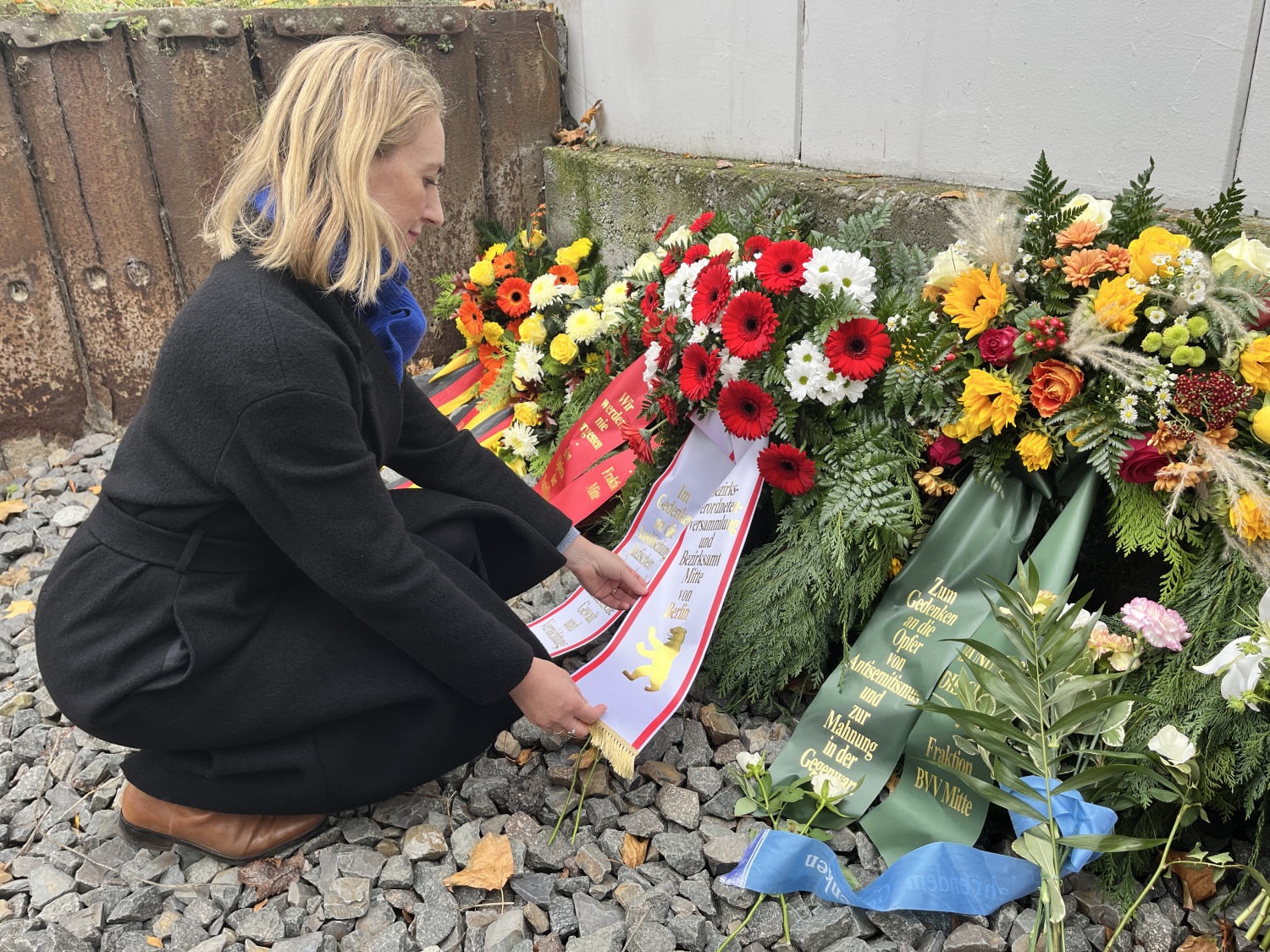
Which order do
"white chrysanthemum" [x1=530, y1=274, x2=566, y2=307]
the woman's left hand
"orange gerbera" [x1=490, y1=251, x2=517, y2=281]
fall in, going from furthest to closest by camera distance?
"orange gerbera" [x1=490, y1=251, x2=517, y2=281] < "white chrysanthemum" [x1=530, y1=274, x2=566, y2=307] < the woman's left hand

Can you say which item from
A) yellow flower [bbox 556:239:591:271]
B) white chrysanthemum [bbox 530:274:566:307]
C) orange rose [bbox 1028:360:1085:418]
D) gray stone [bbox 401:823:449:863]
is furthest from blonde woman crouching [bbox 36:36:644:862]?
yellow flower [bbox 556:239:591:271]

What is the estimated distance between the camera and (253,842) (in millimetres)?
1854

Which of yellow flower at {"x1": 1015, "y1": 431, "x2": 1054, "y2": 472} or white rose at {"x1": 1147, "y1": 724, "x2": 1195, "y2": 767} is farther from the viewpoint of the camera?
yellow flower at {"x1": 1015, "y1": 431, "x2": 1054, "y2": 472}

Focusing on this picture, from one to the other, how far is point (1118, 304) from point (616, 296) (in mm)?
1612

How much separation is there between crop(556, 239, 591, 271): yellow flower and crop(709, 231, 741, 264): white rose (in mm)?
1119

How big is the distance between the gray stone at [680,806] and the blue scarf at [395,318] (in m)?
0.99

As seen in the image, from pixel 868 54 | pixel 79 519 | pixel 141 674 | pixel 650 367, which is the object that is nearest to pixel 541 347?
pixel 650 367

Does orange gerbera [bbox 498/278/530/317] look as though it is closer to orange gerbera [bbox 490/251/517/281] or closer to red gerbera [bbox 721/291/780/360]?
orange gerbera [bbox 490/251/517/281]

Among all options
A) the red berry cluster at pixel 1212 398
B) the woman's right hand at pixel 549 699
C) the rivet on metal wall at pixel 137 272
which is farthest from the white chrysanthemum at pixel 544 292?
the red berry cluster at pixel 1212 398

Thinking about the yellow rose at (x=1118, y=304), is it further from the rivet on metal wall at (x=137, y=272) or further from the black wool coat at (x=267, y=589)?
the rivet on metal wall at (x=137, y=272)

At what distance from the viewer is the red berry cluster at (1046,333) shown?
1907 millimetres

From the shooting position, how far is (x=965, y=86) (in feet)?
8.48

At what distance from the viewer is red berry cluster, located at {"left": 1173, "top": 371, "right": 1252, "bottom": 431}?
175cm

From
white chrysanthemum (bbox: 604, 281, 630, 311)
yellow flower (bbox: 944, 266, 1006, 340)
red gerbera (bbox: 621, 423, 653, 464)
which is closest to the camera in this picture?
yellow flower (bbox: 944, 266, 1006, 340)
